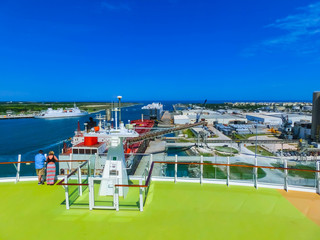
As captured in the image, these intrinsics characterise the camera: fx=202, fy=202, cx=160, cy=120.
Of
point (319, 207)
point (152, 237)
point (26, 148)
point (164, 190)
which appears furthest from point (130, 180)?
point (26, 148)

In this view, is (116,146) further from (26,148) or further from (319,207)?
(26,148)

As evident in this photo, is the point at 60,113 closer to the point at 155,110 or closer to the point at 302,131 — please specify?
the point at 155,110

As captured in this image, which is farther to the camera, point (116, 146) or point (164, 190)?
point (164, 190)

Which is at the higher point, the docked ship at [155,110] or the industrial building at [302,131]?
the docked ship at [155,110]

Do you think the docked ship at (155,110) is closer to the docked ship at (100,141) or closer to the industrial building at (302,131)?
the docked ship at (100,141)

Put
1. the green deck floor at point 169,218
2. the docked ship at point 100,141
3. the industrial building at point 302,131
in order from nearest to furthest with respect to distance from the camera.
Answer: the green deck floor at point 169,218, the docked ship at point 100,141, the industrial building at point 302,131

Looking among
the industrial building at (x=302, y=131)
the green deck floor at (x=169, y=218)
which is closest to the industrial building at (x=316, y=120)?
the industrial building at (x=302, y=131)

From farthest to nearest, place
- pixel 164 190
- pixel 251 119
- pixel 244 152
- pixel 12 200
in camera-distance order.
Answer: pixel 251 119
pixel 244 152
pixel 164 190
pixel 12 200

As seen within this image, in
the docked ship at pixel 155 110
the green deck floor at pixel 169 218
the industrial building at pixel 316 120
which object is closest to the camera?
the green deck floor at pixel 169 218

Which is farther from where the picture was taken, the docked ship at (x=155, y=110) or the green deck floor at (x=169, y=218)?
the docked ship at (x=155, y=110)

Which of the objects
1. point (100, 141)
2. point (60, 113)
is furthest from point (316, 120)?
point (60, 113)
